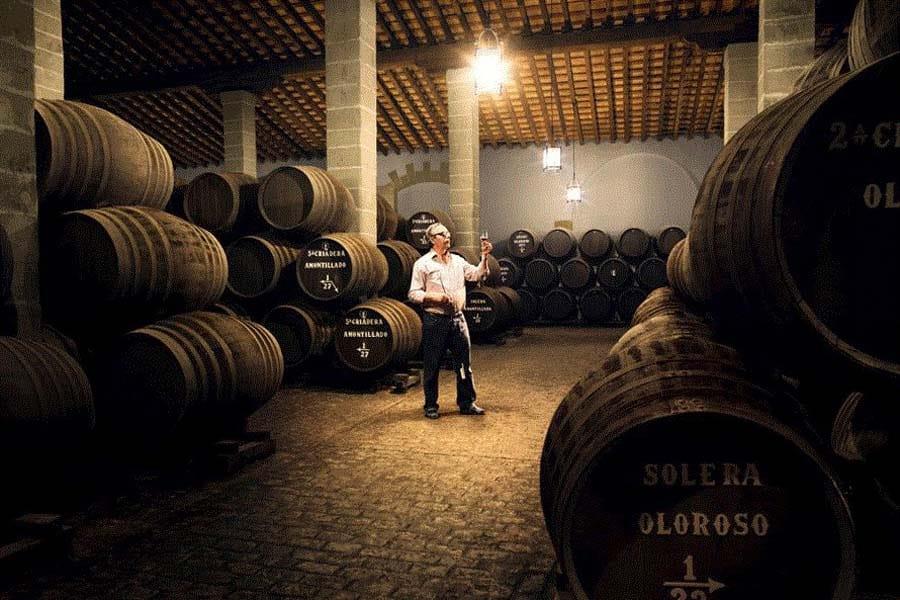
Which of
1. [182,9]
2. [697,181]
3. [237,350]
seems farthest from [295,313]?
[697,181]

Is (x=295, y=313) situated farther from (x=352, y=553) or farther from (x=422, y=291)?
(x=352, y=553)

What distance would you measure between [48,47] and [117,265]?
4.78 metres

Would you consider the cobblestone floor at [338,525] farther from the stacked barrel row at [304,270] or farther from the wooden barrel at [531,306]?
the wooden barrel at [531,306]

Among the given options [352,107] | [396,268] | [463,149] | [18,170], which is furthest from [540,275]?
[18,170]

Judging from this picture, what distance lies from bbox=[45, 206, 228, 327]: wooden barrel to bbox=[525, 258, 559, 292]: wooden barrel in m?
11.3

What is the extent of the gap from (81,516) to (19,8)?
2737 millimetres

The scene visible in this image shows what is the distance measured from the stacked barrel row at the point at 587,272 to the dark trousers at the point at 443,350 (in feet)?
30.5

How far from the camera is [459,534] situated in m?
3.05

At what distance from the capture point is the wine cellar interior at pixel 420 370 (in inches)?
62.7

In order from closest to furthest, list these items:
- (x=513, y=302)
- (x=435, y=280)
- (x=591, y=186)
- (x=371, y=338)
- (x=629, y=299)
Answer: (x=435, y=280) < (x=371, y=338) < (x=513, y=302) < (x=629, y=299) < (x=591, y=186)

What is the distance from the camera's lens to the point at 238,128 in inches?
499

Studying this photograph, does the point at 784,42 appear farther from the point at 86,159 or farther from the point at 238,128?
the point at 238,128

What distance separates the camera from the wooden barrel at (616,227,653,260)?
48.1 ft

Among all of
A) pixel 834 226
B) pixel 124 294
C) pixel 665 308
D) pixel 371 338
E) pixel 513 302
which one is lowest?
pixel 371 338
